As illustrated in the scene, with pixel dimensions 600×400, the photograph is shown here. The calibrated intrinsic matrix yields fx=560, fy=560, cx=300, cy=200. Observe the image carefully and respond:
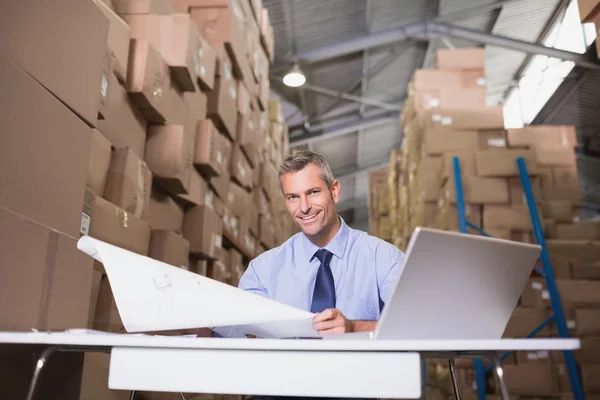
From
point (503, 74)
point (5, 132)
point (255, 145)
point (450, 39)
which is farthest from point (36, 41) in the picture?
point (503, 74)

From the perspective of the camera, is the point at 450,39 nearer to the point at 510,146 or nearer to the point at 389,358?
the point at 510,146

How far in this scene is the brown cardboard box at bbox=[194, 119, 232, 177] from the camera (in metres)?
2.69

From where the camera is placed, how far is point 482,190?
148 inches

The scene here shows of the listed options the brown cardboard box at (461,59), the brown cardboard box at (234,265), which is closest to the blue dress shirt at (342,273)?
the brown cardboard box at (234,265)

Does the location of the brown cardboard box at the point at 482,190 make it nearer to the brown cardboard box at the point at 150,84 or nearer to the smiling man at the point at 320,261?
the brown cardboard box at the point at 150,84

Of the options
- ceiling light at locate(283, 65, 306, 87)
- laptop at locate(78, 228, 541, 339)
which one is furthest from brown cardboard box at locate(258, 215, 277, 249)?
laptop at locate(78, 228, 541, 339)

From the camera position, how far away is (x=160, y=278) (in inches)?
34.0

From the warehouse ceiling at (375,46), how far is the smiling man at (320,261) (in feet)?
13.0

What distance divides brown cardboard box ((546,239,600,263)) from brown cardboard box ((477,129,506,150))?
2.54 ft

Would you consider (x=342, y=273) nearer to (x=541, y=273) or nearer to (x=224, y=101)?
(x=224, y=101)

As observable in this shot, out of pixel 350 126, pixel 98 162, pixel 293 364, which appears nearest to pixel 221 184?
pixel 98 162

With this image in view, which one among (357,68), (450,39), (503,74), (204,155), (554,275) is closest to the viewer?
(204,155)

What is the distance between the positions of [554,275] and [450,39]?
12.0ft

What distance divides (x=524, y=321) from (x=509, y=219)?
665 mm
